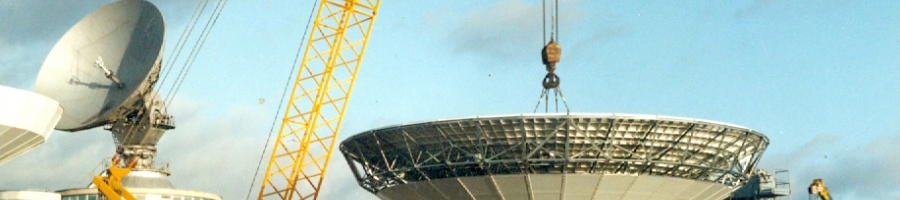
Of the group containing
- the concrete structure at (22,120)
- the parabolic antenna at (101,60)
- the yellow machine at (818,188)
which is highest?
the parabolic antenna at (101,60)

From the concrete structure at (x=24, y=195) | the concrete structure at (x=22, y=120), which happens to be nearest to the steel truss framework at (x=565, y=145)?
the concrete structure at (x=22, y=120)

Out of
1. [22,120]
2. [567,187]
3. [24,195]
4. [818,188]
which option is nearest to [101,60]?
[24,195]

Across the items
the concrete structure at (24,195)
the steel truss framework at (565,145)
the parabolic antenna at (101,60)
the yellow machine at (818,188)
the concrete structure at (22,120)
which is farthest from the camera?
the yellow machine at (818,188)

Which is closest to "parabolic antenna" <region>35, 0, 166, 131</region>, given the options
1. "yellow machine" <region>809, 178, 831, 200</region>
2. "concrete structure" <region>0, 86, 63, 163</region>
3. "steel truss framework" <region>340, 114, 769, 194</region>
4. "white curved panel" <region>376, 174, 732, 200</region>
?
"steel truss framework" <region>340, 114, 769, 194</region>

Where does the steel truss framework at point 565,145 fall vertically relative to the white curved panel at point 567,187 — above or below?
above

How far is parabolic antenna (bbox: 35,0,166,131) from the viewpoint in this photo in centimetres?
13562

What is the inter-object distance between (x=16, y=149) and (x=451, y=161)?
1330 inches

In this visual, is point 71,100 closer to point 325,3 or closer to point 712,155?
point 325,3

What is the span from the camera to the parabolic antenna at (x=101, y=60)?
136 meters

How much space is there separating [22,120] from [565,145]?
40648 millimetres

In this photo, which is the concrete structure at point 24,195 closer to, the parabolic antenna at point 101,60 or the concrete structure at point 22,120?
the parabolic antenna at point 101,60

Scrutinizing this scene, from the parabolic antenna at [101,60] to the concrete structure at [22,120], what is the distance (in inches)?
1559

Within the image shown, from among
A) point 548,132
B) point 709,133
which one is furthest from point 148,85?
point 709,133

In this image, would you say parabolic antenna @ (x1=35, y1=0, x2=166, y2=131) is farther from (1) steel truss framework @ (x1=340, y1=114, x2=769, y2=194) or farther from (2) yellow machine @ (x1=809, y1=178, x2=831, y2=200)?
(2) yellow machine @ (x1=809, y1=178, x2=831, y2=200)
